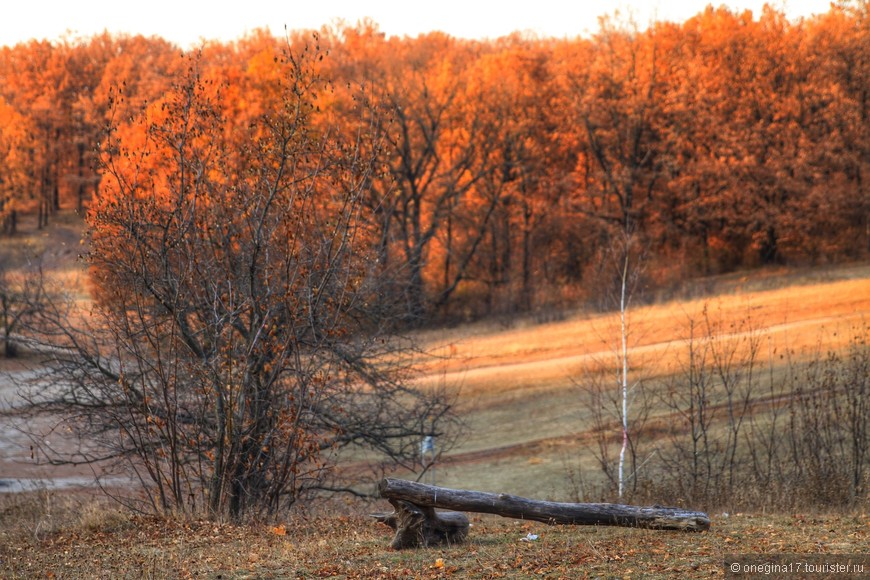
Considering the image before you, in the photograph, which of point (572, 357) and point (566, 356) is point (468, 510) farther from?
point (566, 356)

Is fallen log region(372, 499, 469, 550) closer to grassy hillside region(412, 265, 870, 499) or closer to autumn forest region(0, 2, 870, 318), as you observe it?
grassy hillside region(412, 265, 870, 499)

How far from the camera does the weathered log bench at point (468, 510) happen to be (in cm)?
865

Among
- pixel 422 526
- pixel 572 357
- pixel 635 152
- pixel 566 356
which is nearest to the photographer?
pixel 422 526

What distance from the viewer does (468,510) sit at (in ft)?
29.1

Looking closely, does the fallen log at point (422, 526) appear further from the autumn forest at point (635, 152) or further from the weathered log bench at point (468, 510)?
the autumn forest at point (635, 152)

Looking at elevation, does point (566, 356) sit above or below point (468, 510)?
below

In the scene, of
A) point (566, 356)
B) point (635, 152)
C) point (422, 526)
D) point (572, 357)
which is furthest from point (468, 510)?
point (635, 152)

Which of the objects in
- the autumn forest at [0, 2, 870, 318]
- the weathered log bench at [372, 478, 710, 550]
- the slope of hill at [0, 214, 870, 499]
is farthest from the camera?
the autumn forest at [0, 2, 870, 318]

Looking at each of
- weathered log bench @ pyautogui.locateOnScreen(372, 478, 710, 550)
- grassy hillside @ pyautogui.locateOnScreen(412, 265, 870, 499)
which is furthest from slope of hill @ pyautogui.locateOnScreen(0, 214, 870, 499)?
weathered log bench @ pyautogui.locateOnScreen(372, 478, 710, 550)

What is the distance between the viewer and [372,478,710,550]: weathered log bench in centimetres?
865

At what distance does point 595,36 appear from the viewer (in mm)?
56719

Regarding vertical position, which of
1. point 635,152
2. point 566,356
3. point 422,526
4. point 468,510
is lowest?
point 566,356

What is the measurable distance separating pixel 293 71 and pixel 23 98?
248 feet

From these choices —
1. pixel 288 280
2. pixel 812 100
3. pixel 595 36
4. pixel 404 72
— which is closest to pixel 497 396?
pixel 288 280
